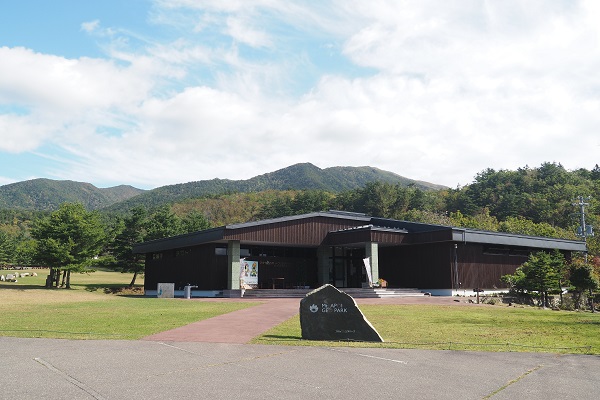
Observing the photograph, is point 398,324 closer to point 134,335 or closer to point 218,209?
point 134,335

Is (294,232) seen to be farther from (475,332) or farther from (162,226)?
(162,226)

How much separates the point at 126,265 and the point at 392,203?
214ft

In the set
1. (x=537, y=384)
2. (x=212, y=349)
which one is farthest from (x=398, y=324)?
(x=537, y=384)

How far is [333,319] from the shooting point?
1218 centimetres

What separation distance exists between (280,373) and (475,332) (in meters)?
7.54

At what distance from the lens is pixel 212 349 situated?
10.8 m

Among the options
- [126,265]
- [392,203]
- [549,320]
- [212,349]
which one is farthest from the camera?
[392,203]

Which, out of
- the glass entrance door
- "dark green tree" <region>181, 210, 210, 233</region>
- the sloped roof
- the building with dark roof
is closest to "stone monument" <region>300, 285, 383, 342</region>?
the building with dark roof

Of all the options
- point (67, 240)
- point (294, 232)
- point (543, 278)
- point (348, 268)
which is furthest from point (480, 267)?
point (67, 240)

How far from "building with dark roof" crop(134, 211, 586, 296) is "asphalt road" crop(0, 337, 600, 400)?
67.9ft

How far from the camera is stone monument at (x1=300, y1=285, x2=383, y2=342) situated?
1194cm

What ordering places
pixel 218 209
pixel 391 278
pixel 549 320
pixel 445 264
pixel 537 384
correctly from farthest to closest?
pixel 218 209 < pixel 391 278 < pixel 445 264 < pixel 549 320 < pixel 537 384

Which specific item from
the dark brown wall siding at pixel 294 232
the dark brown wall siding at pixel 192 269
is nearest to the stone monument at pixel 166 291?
the dark brown wall siding at pixel 192 269

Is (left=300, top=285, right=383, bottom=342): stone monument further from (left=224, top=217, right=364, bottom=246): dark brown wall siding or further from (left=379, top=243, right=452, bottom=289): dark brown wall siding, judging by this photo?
(left=379, top=243, right=452, bottom=289): dark brown wall siding
